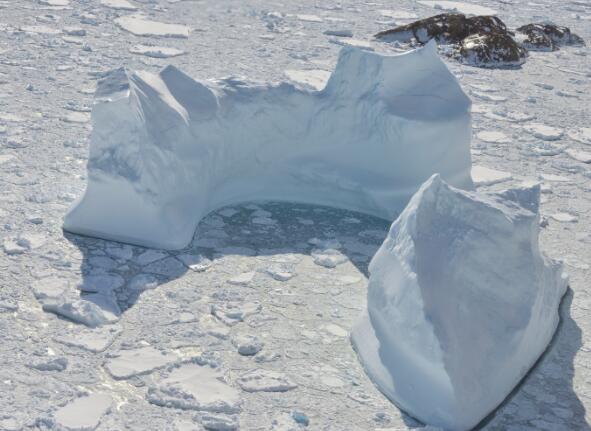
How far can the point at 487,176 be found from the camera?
4.96 m

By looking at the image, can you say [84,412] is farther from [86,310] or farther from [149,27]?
[149,27]

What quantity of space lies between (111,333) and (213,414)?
56 cm

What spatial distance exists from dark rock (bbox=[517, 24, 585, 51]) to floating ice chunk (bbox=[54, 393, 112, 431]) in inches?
210

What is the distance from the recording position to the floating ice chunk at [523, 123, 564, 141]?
222 inches

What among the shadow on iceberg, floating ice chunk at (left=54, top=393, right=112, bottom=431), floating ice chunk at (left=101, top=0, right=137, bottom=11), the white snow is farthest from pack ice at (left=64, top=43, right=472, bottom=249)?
the white snow

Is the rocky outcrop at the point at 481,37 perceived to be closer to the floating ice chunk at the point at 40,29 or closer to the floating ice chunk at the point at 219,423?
the floating ice chunk at the point at 40,29

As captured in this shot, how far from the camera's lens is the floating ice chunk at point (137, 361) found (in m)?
3.11

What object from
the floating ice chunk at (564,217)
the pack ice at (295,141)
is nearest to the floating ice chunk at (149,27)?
the pack ice at (295,141)

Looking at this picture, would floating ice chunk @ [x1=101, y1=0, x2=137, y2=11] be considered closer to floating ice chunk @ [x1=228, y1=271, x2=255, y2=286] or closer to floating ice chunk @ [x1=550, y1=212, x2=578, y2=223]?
floating ice chunk @ [x1=550, y1=212, x2=578, y2=223]

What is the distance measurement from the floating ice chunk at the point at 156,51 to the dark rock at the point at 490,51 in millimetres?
1942

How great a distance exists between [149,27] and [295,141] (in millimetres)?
2894

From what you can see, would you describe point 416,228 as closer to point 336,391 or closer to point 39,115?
point 336,391

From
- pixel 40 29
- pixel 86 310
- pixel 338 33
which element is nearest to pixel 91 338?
pixel 86 310

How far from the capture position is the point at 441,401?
2.97 metres
